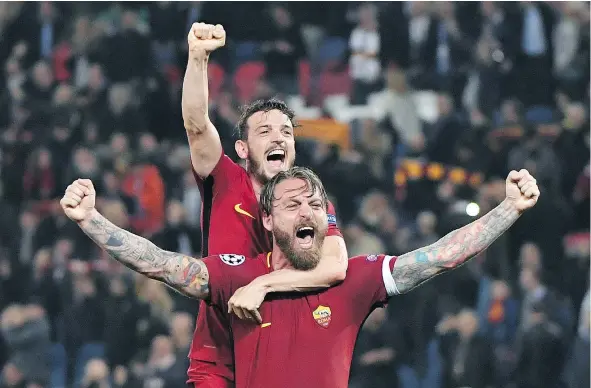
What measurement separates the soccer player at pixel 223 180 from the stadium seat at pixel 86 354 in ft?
15.7

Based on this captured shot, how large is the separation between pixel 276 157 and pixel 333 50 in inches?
262

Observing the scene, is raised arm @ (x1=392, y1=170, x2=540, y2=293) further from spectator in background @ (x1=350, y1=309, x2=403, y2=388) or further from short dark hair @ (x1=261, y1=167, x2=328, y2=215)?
spectator in background @ (x1=350, y1=309, x2=403, y2=388)

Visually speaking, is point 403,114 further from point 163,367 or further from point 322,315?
point 322,315

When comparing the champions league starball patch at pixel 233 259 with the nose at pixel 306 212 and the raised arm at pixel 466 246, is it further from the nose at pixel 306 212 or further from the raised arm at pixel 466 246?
the raised arm at pixel 466 246

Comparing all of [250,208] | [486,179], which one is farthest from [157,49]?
[250,208]

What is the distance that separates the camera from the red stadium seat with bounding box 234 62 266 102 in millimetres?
12617

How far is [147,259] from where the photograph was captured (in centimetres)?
535

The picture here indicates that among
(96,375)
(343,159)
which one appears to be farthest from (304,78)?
(96,375)

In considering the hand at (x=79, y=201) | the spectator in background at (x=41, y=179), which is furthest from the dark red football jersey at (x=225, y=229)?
the spectator in background at (x=41, y=179)

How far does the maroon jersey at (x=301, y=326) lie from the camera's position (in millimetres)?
5352

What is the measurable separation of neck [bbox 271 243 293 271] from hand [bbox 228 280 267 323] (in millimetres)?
186

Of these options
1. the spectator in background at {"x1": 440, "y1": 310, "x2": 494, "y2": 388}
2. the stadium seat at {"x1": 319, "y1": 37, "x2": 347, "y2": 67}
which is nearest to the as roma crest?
the spectator in background at {"x1": 440, "y1": 310, "x2": 494, "y2": 388}

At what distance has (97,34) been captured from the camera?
1298 centimetres

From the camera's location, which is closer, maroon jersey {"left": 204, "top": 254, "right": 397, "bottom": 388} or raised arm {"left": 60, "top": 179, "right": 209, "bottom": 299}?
raised arm {"left": 60, "top": 179, "right": 209, "bottom": 299}
